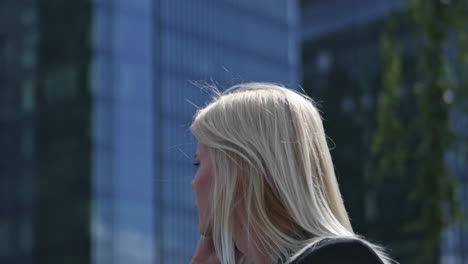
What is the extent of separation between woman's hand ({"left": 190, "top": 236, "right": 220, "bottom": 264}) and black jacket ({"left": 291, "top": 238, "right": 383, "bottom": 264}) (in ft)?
1.05

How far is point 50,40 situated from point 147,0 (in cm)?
488

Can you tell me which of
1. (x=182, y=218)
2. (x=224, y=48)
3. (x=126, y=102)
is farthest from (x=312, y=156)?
(x=224, y=48)

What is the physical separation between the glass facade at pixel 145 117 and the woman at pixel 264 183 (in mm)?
40798

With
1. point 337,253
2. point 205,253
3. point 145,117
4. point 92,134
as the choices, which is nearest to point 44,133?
point 92,134

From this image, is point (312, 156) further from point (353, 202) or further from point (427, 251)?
point (353, 202)

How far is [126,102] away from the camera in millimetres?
48188

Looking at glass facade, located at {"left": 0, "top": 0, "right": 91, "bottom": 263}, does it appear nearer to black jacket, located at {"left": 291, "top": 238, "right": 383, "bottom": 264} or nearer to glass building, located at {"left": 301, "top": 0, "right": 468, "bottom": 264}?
glass building, located at {"left": 301, "top": 0, "right": 468, "bottom": 264}

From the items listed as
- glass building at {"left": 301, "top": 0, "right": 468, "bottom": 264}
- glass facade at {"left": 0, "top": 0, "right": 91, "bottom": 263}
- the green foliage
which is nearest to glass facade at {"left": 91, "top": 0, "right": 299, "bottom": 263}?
glass facade at {"left": 0, "top": 0, "right": 91, "bottom": 263}

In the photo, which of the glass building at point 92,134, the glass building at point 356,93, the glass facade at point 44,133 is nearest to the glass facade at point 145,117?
the glass building at point 92,134

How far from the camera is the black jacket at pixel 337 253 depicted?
225 centimetres

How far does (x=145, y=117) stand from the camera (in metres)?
49.4

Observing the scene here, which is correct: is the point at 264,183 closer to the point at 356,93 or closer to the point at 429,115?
the point at 429,115

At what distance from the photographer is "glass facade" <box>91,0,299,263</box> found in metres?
46.9

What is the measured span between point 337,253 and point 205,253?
41 centimetres
